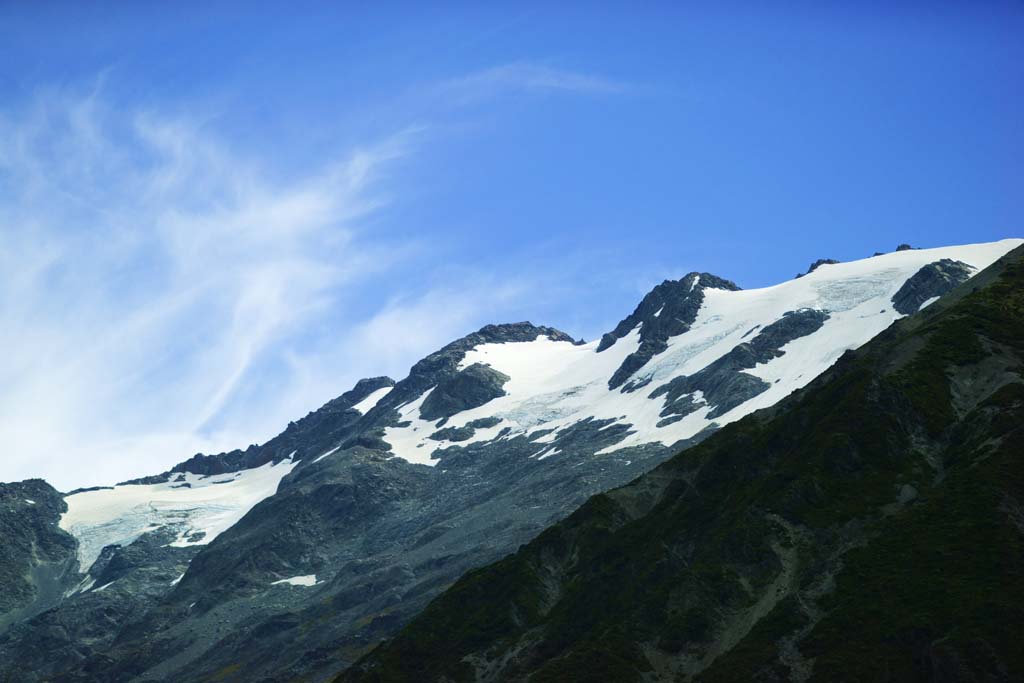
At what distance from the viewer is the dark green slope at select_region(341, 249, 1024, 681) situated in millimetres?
96250

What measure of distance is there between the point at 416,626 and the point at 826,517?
50.4 m

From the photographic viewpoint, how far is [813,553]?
112250 mm

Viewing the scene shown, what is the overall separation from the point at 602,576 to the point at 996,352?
52662 mm

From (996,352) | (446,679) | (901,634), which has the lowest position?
(901,634)

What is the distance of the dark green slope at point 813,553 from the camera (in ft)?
316

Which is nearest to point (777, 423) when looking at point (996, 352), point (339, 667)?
point (996, 352)

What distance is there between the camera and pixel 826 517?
380 ft

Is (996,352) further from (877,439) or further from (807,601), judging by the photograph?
(807,601)

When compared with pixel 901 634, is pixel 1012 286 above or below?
above

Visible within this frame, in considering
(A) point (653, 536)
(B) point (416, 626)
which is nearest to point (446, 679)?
(B) point (416, 626)

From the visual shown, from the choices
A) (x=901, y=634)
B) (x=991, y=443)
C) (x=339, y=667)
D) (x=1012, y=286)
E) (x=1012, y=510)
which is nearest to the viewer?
(x=901, y=634)

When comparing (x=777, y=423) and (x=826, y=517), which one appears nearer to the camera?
(x=826, y=517)

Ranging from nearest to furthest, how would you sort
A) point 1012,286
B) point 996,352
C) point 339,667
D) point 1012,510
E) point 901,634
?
point 901,634
point 1012,510
point 996,352
point 1012,286
point 339,667

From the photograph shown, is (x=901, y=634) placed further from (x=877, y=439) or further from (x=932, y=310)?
(x=932, y=310)
